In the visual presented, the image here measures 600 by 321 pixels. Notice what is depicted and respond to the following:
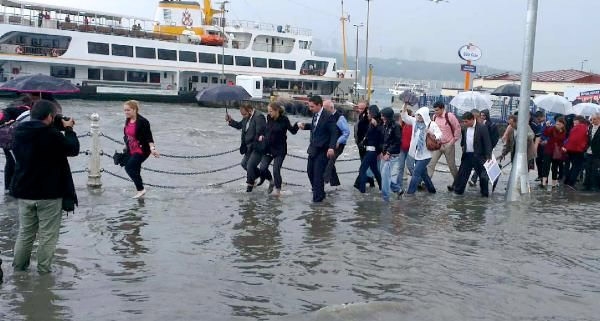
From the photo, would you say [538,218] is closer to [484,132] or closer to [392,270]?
[484,132]

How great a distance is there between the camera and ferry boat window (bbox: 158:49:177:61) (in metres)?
52.4

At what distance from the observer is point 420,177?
10.7 metres

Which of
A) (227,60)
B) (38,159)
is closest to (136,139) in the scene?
(38,159)

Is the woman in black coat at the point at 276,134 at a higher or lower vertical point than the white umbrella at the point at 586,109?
lower

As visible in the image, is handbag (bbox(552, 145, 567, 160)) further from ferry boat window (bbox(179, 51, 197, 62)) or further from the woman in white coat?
ferry boat window (bbox(179, 51, 197, 62))

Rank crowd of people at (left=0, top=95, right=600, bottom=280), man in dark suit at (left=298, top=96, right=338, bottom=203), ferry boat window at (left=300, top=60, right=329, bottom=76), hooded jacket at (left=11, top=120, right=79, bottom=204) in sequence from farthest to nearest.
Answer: ferry boat window at (left=300, top=60, right=329, bottom=76) < man in dark suit at (left=298, top=96, right=338, bottom=203) < crowd of people at (left=0, top=95, right=600, bottom=280) < hooded jacket at (left=11, top=120, right=79, bottom=204)

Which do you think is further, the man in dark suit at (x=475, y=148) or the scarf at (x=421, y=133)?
the man in dark suit at (x=475, y=148)

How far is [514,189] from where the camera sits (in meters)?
10.5

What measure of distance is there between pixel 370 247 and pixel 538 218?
330cm

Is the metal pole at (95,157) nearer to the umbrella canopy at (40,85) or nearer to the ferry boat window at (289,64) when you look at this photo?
the umbrella canopy at (40,85)

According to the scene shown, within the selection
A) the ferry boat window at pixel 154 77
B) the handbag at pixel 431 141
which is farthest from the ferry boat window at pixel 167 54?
the handbag at pixel 431 141

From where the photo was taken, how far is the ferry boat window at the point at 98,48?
48.5 metres

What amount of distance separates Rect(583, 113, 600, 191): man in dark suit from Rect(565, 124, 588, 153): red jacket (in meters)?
0.15

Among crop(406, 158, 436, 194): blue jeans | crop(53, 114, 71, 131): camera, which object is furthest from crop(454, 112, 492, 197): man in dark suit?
crop(53, 114, 71, 131): camera
